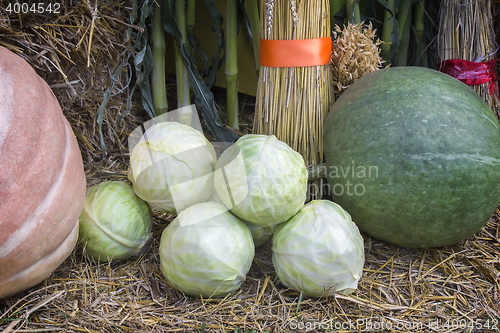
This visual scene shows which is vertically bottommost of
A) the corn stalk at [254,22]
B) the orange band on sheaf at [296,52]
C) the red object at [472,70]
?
the red object at [472,70]

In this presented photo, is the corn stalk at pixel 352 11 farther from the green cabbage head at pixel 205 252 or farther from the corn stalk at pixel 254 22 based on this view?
the green cabbage head at pixel 205 252

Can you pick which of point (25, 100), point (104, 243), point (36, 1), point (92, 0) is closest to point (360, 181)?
point (104, 243)

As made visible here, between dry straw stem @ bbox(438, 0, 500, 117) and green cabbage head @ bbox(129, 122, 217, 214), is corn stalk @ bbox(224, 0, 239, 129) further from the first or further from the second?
dry straw stem @ bbox(438, 0, 500, 117)

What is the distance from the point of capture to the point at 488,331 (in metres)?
1.31

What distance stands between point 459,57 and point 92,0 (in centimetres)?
196

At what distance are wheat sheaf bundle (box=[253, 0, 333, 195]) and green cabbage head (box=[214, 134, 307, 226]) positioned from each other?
39cm

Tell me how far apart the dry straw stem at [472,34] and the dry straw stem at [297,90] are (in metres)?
0.88

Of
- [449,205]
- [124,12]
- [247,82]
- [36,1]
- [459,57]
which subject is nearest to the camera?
[449,205]

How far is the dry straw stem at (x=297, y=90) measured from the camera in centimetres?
173

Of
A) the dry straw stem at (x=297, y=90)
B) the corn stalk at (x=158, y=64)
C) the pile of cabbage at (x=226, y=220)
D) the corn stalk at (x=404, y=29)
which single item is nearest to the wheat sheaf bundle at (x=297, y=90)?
the dry straw stem at (x=297, y=90)

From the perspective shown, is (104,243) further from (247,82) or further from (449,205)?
(247,82)

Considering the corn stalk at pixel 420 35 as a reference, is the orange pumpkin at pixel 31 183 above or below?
below

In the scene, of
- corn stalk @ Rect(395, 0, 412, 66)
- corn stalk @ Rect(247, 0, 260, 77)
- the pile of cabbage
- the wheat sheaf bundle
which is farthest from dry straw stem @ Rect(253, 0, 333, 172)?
corn stalk @ Rect(395, 0, 412, 66)

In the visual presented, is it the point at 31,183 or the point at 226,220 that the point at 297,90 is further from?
the point at 31,183
